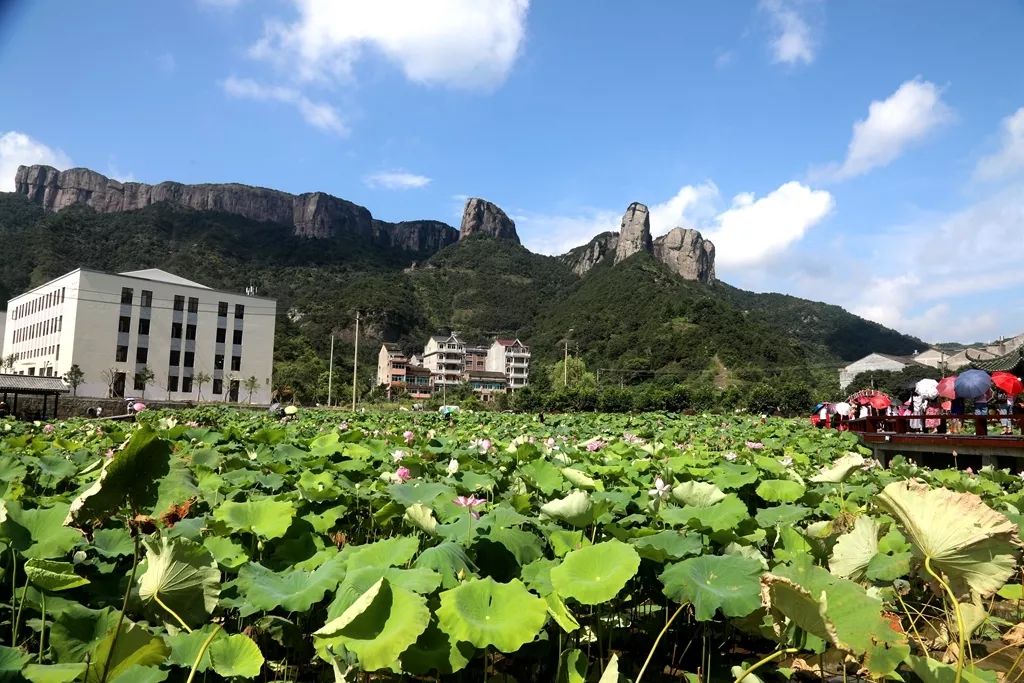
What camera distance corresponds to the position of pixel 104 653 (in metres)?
1.11

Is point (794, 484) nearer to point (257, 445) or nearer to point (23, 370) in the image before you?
point (257, 445)

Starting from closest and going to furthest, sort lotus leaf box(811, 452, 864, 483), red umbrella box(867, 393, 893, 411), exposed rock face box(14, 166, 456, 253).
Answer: lotus leaf box(811, 452, 864, 483) → red umbrella box(867, 393, 893, 411) → exposed rock face box(14, 166, 456, 253)

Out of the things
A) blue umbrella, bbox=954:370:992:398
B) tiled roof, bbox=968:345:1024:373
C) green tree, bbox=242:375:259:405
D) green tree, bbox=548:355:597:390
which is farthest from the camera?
green tree, bbox=548:355:597:390

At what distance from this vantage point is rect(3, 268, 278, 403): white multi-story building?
3528 cm

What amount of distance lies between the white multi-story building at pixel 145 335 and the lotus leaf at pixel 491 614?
1568 inches

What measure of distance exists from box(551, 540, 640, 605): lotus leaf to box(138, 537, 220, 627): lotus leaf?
0.75 metres

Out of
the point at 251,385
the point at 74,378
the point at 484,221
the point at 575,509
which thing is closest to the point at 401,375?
the point at 251,385

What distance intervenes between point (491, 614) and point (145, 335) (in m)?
42.1

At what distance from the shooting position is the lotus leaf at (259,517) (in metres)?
1.84

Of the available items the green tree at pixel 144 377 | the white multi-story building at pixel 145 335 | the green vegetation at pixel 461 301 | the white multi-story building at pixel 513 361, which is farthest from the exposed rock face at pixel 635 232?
the green tree at pixel 144 377

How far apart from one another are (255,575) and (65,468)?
7.01 ft

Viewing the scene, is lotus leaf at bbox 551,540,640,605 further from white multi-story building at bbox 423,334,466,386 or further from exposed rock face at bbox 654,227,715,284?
exposed rock face at bbox 654,227,715,284

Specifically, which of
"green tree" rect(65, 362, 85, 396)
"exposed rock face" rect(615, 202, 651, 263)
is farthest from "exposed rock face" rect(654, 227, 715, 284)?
"green tree" rect(65, 362, 85, 396)

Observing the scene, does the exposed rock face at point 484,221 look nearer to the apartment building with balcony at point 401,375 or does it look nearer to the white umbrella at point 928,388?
the apartment building with balcony at point 401,375
